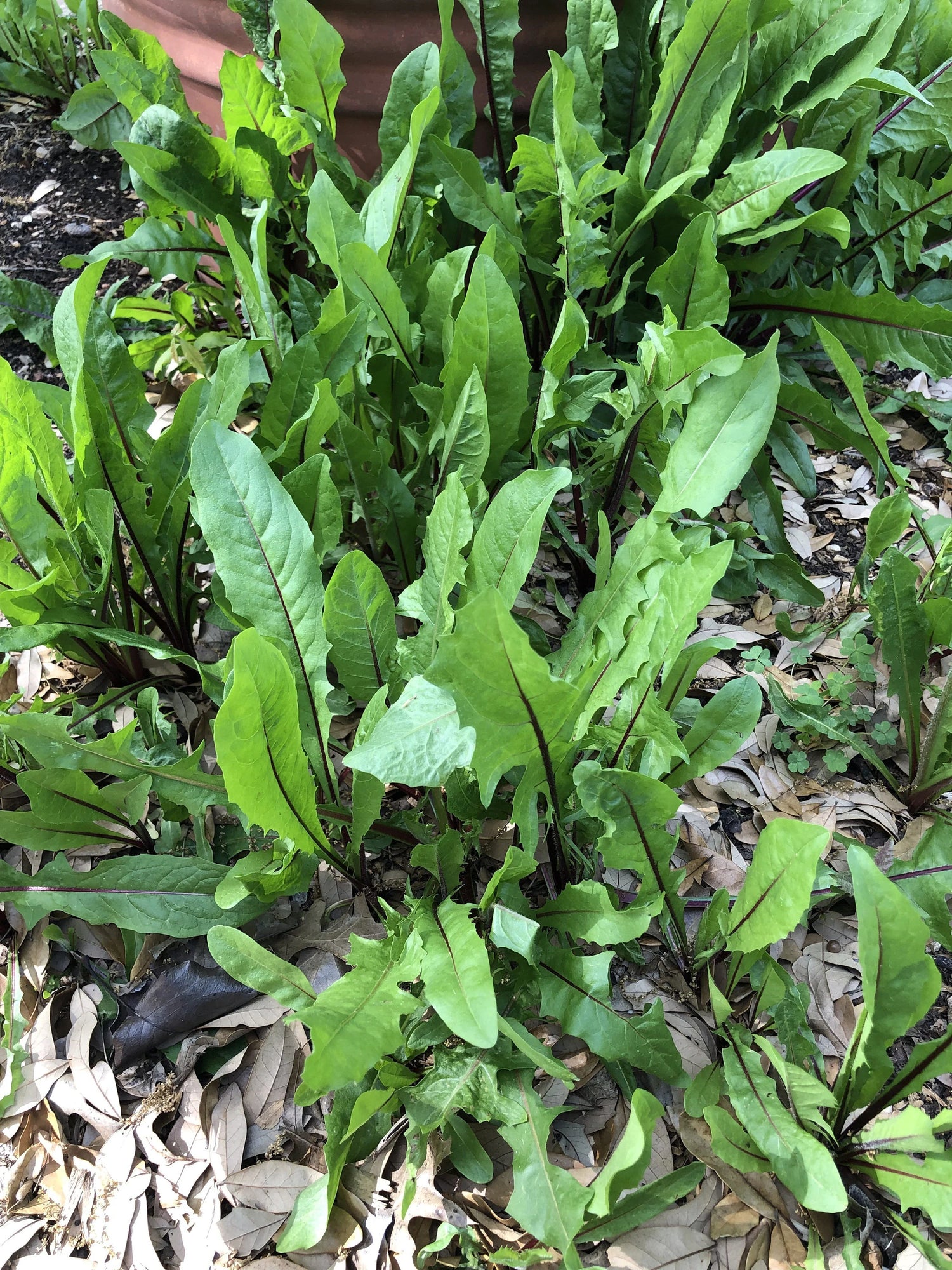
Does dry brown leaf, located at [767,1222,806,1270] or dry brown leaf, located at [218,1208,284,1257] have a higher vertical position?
dry brown leaf, located at [218,1208,284,1257]

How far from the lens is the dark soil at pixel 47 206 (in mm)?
2098

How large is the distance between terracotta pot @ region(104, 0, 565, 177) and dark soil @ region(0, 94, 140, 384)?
1.53ft

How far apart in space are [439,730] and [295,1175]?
1.90 feet

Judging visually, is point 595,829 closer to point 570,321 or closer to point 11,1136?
point 570,321

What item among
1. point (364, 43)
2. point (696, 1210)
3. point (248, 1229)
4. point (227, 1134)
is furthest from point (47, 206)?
point (696, 1210)

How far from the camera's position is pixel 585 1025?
105 centimetres

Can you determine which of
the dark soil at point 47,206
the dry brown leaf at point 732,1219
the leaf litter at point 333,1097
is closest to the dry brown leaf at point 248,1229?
the leaf litter at point 333,1097

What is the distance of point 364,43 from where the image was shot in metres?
1.67

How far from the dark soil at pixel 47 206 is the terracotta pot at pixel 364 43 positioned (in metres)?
0.47

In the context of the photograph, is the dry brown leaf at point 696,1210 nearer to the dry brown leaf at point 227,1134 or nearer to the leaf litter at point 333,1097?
the leaf litter at point 333,1097

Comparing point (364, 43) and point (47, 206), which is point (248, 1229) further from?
point (47, 206)

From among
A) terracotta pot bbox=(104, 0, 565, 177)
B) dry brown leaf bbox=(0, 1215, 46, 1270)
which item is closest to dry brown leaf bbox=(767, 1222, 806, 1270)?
dry brown leaf bbox=(0, 1215, 46, 1270)

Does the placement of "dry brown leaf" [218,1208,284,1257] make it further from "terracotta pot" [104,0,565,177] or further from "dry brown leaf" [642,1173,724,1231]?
"terracotta pot" [104,0,565,177]

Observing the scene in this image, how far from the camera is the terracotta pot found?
1644 mm
